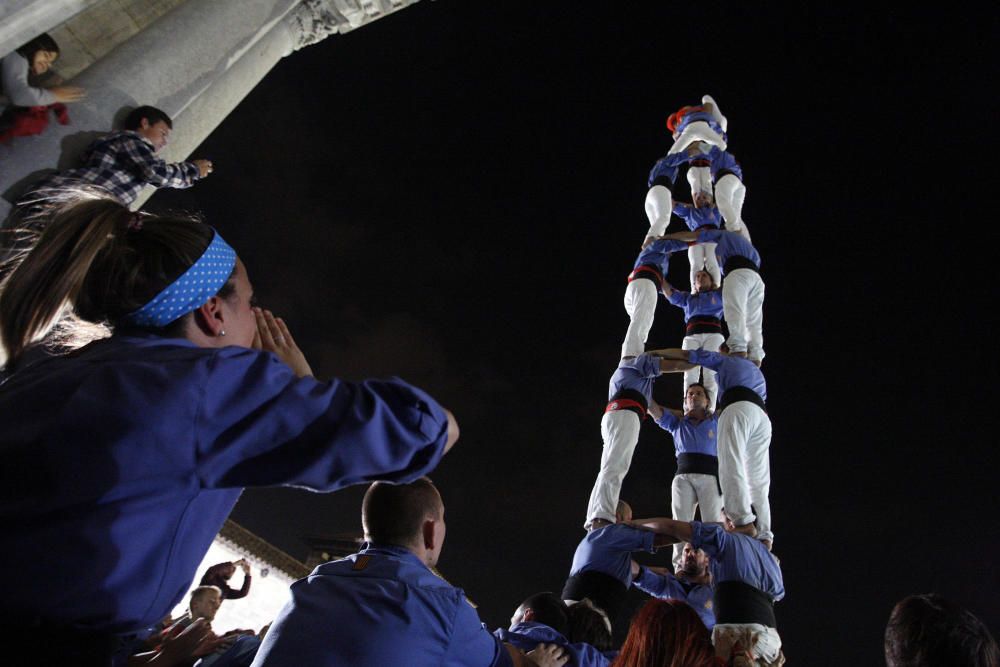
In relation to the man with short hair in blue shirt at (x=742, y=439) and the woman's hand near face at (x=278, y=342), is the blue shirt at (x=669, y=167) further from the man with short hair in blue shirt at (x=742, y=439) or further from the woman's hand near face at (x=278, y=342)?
the woman's hand near face at (x=278, y=342)

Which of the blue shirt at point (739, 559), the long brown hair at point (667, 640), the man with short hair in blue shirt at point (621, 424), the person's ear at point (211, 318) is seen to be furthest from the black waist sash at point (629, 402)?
the person's ear at point (211, 318)

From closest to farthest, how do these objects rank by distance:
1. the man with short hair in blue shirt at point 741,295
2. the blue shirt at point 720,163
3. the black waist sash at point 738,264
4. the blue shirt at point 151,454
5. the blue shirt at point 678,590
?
the blue shirt at point 151,454 < the blue shirt at point 678,590 < the man with short hair in blue shirt at point 741,295 < the black waist sash at point 738,264 < the blue shirt at point 720,163

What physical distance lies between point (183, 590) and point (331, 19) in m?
8.34

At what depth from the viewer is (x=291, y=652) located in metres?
2.07

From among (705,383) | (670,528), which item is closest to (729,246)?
(705,383)

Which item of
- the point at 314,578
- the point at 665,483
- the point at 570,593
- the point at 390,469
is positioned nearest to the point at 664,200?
the point at 570,593

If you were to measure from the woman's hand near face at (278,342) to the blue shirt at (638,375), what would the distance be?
13.7ft

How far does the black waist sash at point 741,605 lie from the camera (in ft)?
12.4

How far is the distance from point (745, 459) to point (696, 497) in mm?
1432

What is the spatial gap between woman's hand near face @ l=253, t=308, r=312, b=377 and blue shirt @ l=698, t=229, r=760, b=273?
17.3 ft

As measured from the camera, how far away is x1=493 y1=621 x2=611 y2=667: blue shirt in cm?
318

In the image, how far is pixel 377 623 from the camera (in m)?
2.11

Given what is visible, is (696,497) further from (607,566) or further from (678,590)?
(607,566)

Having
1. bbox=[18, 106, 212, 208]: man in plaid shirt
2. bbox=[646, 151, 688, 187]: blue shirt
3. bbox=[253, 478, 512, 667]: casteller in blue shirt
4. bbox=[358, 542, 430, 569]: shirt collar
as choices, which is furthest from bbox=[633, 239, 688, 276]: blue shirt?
bbox=[253, 478, 512, 667]: casteller in blue shirt
